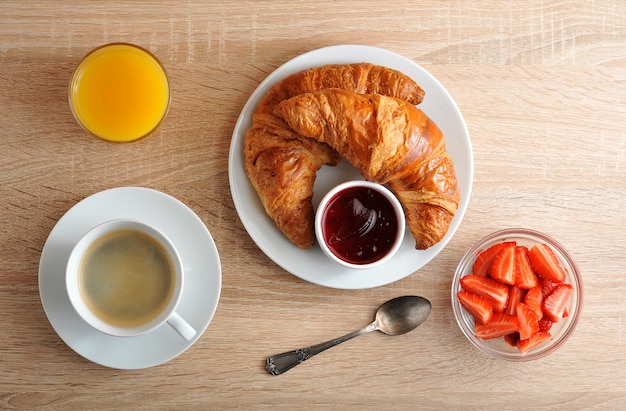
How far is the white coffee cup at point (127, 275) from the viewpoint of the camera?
1.86 meters

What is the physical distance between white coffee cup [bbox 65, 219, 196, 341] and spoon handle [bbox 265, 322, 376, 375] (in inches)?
11.3

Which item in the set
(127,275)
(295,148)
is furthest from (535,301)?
(127,275)

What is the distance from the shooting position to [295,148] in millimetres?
1917

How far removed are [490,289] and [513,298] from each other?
7cm

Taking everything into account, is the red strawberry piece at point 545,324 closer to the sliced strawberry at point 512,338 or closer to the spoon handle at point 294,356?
the sliced strawberry at point 512,338

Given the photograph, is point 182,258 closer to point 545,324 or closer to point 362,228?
point 362,228

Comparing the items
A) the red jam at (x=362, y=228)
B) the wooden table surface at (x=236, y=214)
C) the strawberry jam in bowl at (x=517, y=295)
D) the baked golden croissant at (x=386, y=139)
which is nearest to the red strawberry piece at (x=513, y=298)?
the strawberry jam in bowl at (x=517, y=295)

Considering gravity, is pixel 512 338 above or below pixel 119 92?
below

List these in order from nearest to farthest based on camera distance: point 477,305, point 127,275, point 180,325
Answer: point 180,325 < point 127,275 < point 477,305

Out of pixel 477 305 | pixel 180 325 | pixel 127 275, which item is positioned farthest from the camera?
pixel 477 305

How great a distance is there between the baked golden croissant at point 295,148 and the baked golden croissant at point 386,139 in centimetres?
5

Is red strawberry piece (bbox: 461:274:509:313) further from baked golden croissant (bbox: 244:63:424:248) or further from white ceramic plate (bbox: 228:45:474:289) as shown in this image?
baked golden croissant (bbox: 244:63:424:248)

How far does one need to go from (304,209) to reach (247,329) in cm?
38

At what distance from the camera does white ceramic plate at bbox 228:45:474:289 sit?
6.52 ft
